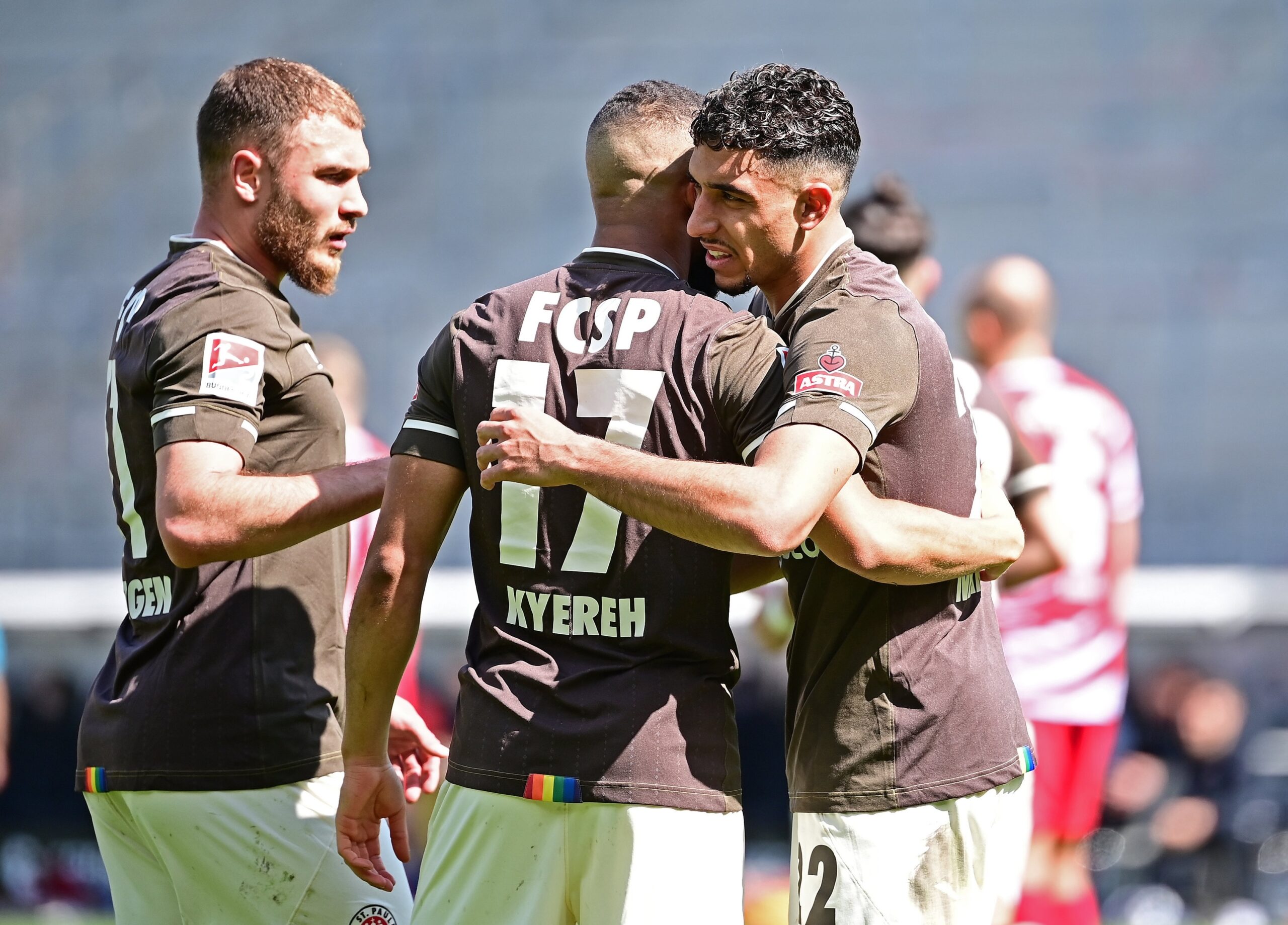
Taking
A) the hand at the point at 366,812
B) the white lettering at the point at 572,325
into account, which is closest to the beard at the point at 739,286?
the white lettering at the point at 572,325

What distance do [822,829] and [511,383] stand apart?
42.6 inches

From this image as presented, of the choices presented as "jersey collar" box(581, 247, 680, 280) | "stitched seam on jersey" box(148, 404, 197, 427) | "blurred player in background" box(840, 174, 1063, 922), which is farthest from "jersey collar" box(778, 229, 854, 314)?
"blurred player in background" box(840, 174, 1063, 922)

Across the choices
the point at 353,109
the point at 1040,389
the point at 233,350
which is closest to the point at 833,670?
the point at 233,350

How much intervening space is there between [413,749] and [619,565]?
103 cm

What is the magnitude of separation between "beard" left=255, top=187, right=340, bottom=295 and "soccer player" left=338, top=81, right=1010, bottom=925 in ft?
2.37

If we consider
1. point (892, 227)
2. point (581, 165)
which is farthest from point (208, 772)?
point (581, 165)

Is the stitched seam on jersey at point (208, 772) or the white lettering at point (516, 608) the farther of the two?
the stitched seam on jersey at point (208, 772)

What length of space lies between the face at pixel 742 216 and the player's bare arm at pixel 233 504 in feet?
2.87

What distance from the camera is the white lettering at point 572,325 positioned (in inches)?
110

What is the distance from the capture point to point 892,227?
4.84 metres

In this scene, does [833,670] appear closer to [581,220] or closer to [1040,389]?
[1040,389]

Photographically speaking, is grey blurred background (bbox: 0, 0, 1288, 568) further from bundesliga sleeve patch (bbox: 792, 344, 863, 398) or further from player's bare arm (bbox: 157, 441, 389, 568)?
bundesliga sleeve patch (bbox: 792, 344, 863, 398)

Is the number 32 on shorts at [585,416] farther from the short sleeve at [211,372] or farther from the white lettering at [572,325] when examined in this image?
the short sleeve at [211,372]

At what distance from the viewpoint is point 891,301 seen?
2.86 metres
